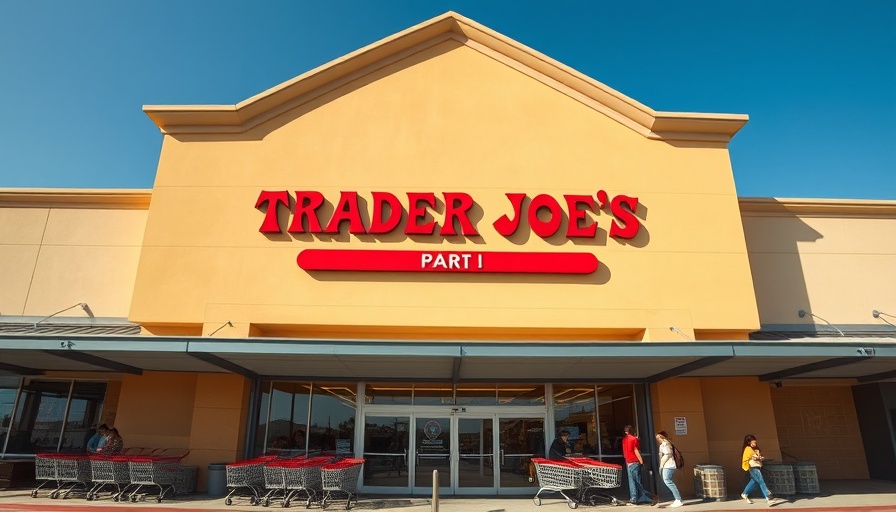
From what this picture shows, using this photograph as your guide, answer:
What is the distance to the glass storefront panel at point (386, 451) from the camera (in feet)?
45.5

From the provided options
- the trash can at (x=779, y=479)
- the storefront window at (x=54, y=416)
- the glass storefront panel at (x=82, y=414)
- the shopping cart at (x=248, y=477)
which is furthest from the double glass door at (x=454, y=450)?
the storefront window at (x=54, y=416)

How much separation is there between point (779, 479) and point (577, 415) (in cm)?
488

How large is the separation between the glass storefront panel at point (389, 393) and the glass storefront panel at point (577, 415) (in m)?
4.07

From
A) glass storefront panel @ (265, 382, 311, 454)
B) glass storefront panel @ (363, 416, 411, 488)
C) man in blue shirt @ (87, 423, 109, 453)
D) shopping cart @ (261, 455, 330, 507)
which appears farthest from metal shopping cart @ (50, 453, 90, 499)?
glass storefront panel @ (363, 416, 411, 488)

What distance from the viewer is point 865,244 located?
1598 centimetres

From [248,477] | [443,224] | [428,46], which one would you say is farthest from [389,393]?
[428,46]

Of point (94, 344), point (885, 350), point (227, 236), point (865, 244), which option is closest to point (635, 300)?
point (885, 350)

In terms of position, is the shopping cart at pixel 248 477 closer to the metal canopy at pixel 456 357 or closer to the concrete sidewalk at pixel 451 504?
the concrete sidewalk at pixel 451 504

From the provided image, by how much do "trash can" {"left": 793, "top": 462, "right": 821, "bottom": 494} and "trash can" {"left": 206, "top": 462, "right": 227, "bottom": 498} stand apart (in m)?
14.0

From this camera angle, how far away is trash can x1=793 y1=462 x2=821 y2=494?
13.2 metres

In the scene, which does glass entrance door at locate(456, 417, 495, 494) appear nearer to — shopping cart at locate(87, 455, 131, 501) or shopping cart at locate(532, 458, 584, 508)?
shopping cart at locate(532, 458, 584, 508)

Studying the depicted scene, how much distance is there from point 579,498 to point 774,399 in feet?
29.2

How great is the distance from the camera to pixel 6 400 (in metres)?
15.2

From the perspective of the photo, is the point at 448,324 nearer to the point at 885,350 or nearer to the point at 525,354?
the point at 525,354
